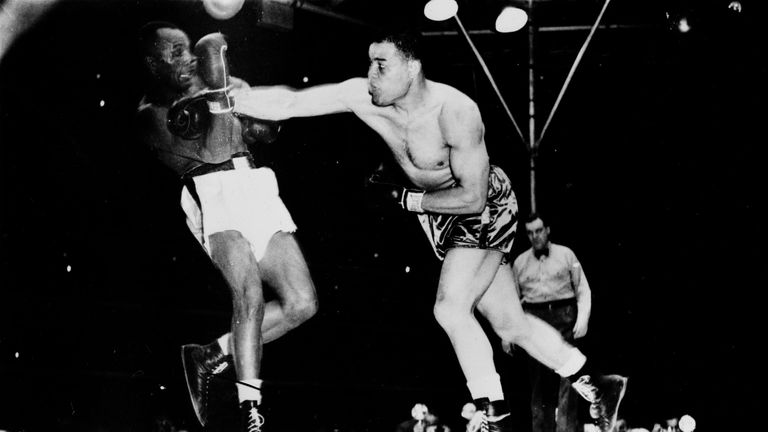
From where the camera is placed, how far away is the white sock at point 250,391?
158 inches

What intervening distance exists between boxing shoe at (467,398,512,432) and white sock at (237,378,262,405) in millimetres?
1036

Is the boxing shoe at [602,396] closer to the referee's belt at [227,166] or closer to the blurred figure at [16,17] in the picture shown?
the referee's belt at [227,166]

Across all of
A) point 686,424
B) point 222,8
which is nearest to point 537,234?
point 686,424

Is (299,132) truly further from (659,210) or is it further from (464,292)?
(659,210)

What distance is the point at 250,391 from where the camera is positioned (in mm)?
4016

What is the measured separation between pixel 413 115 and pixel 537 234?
94cm

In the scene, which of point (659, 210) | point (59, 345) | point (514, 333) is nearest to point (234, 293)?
point (59, 345)

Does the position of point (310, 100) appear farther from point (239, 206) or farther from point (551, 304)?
point (551, 304)

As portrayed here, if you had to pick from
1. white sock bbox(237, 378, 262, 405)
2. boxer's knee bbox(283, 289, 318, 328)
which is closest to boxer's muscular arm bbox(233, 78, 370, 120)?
boxer's knee bbox(283, 289, 318, 328)

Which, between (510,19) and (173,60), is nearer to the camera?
(173,60)

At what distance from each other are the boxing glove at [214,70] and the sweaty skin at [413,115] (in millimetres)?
69

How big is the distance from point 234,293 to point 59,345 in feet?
2.61

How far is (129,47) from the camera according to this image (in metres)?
4.09

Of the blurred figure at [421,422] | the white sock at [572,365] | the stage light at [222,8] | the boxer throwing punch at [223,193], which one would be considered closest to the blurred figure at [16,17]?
the boxer throwing punch at [223,193]
